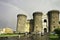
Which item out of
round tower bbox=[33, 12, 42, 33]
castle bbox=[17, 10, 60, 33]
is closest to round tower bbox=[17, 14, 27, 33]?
castle bbox=[17, 10, 60, 33]

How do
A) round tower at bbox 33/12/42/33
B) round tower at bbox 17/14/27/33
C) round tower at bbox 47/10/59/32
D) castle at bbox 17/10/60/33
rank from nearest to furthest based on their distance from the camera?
round tower at bbox 47/10/59/32
castle at bbox 17/10/60/33
round tower at bbox 33/12/42/33
round tower at bbox 17/14/27/33

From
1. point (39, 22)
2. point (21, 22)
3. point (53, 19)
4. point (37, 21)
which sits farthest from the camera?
point (21, 22)

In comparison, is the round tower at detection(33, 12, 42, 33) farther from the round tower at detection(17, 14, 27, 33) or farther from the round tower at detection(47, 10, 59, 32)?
the round tower at detection(17, 14, 27, 33)

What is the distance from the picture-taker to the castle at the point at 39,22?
156ft

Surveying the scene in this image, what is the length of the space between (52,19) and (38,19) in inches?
148

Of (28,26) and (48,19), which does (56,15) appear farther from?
(28,26)

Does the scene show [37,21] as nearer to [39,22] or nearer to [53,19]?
[39,22]

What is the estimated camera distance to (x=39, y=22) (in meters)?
48.8

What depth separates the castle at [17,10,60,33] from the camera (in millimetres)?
47562

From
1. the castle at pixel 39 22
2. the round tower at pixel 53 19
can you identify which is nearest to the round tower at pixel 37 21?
the castle at pixel 39 22

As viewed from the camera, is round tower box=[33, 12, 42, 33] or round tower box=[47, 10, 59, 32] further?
round tower box=[33, 12, 42, 33]

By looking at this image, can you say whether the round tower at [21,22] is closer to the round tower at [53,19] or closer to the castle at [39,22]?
the castle at [39,22]

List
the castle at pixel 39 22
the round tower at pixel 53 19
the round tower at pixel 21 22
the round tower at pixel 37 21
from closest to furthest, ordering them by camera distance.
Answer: the round tower at pixel 53 19 → the castle at pixel 39 22 → the round tower at pixel 37 21 → the round tower at pixel 21 22

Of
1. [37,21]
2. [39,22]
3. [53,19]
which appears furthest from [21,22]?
[53,19]
